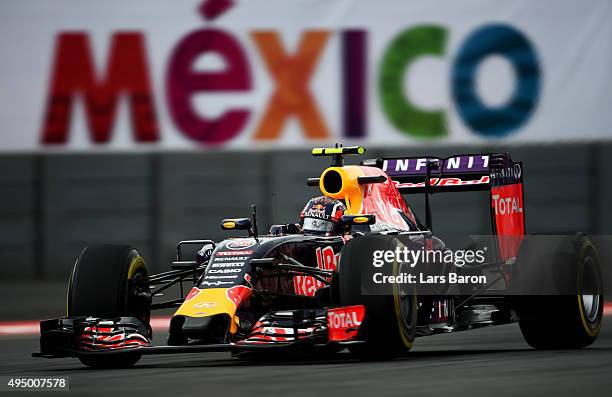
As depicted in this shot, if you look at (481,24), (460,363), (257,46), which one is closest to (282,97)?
(257,46)

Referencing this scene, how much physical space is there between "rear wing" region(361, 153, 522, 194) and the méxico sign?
624 cm

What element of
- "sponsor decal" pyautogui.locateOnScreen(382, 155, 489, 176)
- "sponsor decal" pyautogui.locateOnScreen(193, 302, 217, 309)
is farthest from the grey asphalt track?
"sponsor decal" pyautogui.locateOnScreen(382, 155, 489, 176)

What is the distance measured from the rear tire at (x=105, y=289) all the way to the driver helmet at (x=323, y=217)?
178 cm

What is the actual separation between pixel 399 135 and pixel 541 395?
486 inches

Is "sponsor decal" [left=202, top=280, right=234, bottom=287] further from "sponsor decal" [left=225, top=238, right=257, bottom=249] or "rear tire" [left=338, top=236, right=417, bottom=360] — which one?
"rear tire" [left=338, top=236, right=417, bottom=360]

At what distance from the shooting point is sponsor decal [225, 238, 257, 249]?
474 inches

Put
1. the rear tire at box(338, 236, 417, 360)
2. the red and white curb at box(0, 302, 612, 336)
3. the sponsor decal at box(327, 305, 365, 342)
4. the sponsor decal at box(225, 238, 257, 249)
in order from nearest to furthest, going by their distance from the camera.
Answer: the sponsor decal at box(327, 305, 365, 342) → the rear tire at box(338, 236, 417, 360) → the sponsor decal at box(225, 238, 257, 249) → the red and white curb at box(0, 302, 612, 336)

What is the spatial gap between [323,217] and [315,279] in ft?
2.58

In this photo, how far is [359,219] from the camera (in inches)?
483

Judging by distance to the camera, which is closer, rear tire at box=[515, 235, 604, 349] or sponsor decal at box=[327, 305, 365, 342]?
sponsor decal at box=[327, 305, 365, 342]

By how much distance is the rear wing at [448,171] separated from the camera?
46.4 ft

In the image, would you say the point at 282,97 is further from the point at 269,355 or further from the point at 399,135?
the point at 269,355

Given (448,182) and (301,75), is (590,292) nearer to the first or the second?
(448,182)

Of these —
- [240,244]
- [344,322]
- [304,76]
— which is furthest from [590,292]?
[304,76]
